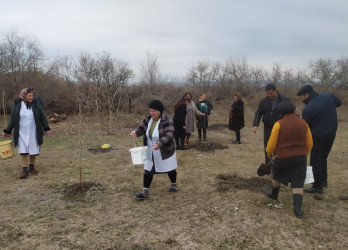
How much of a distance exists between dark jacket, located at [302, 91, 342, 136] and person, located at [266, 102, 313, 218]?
757 mm

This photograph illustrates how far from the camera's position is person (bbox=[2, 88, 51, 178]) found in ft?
18.8

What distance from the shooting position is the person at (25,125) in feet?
18.8

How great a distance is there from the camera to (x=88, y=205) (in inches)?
181

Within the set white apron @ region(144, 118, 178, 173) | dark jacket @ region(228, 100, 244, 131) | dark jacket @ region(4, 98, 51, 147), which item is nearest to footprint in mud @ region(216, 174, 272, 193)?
white apron @ region(144, 118, 178, 173)

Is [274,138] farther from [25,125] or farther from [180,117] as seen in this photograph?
[25,125]

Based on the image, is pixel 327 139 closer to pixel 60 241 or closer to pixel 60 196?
pixel 60 241

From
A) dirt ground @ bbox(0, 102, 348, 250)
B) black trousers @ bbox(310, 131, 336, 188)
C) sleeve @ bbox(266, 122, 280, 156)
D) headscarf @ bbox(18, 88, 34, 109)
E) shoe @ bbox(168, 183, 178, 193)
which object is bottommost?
dirt ground @ bbox(0, 102, 348, 250)

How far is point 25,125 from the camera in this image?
5801mm

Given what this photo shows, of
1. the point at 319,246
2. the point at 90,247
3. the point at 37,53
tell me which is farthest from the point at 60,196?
the point at 37,53

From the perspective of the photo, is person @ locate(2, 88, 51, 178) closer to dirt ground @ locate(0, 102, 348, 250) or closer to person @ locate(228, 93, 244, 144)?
dirt ground @ locate(0, 102, 348, 250)

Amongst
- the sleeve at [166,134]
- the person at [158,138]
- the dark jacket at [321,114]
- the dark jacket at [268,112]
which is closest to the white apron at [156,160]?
the person at [158,138]

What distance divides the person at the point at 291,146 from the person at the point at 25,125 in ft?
15.1

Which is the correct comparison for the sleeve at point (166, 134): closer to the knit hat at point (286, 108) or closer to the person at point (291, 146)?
the person at point (291, 146)

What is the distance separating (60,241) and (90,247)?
0.43m
